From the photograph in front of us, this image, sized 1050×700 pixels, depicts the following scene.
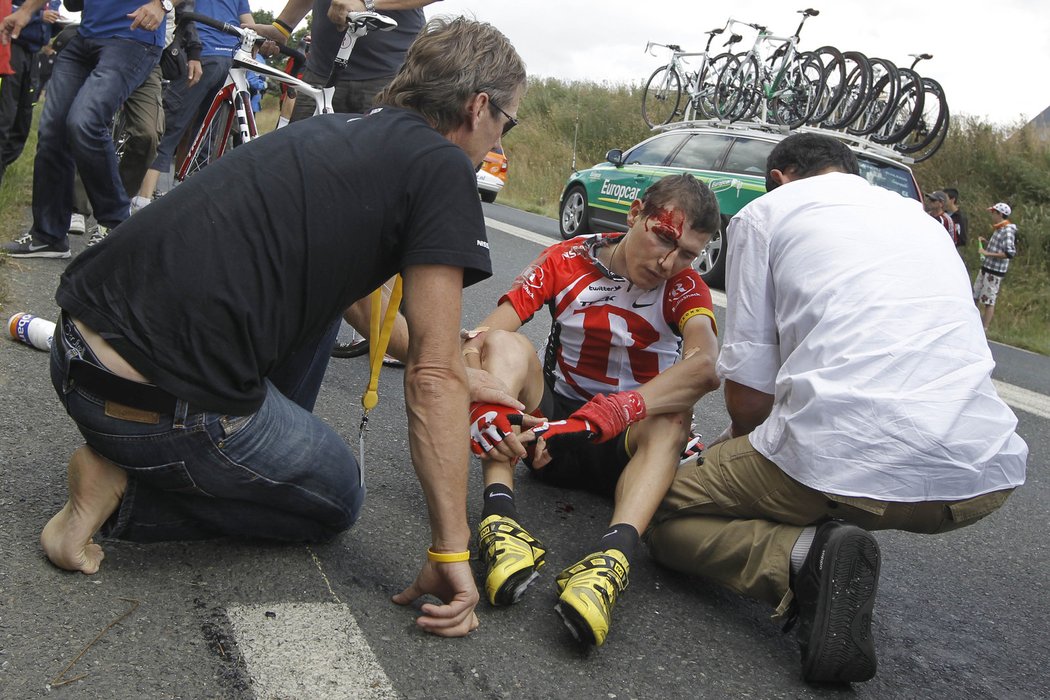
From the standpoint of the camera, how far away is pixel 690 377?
10.7 ft

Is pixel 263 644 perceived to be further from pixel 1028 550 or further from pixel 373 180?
pixel 1028 550

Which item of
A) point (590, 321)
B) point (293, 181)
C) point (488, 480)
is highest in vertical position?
point (293, 181)

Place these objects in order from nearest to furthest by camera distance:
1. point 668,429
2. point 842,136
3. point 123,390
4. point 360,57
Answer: point 123,390
point 668,429
point 360,57
point 842,136

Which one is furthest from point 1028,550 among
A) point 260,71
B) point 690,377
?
point 260,71

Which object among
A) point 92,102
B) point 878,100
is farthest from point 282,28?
point 878,100

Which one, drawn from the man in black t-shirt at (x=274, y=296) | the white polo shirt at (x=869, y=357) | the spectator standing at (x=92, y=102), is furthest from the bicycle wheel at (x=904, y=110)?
the man in black t-shirt at (x=274, y=296)

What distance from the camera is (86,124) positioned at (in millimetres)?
5172

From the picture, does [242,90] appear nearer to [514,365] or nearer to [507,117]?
[514,365]

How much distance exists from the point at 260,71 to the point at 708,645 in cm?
397

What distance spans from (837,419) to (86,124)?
161 inches

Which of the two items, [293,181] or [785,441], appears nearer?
[293,181]

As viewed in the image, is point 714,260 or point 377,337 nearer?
point 377,337

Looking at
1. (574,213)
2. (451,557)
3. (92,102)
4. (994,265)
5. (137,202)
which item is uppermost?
(92,102)

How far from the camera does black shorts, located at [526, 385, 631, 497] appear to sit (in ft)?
11.4
